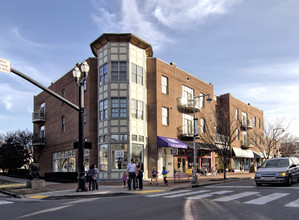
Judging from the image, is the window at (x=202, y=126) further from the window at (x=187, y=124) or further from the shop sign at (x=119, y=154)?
the shop sign at (x=119, y=154)

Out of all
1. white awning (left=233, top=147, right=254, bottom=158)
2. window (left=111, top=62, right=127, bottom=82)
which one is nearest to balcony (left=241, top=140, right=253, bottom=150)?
white awning (left=233, top=147, right=254, bottom=158)

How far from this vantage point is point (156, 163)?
2545cm

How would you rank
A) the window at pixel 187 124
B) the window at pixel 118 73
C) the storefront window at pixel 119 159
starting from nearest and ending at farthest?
1. the storefront window at pixel 119 159
2. the window at pixel 118 73
3. the window at pixel 187 124

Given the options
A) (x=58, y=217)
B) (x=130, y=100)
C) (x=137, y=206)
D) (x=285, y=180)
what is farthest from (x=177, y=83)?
(x=58, y=217)

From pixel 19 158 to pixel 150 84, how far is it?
69.8 feet

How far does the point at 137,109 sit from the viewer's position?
25406 millimetres

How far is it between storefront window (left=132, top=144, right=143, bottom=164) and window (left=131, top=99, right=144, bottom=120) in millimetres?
2473

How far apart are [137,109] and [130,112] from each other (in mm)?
1038

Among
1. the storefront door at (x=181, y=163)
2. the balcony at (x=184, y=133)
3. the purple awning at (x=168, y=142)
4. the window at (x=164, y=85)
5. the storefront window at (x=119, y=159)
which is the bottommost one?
the storefront door at (x=181, y=163)

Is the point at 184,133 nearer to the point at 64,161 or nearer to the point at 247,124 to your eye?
the point at 64,161

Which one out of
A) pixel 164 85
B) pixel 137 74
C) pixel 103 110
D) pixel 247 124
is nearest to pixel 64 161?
pixel 103 110

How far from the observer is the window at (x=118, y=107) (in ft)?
80.9

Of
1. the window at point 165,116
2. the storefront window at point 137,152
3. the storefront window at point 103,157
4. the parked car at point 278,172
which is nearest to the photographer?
the parked car at point 278,172

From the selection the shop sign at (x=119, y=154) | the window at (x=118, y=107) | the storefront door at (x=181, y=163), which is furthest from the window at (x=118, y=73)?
the storefront door at (x=181, y=163)
